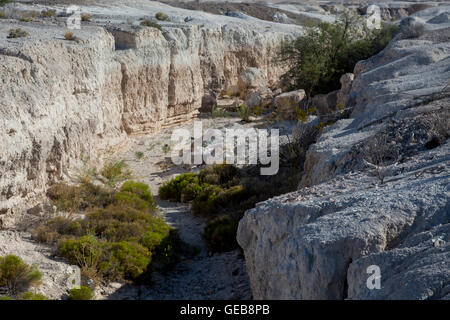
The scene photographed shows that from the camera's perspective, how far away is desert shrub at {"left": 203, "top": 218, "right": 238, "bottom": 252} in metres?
9.12

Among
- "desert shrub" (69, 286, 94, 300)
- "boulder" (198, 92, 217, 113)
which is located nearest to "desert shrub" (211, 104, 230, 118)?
"boulder" (198, 92, 217, 113)

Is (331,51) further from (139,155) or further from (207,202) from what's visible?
(207,202)

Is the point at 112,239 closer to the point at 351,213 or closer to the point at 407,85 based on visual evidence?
the point at 351,213

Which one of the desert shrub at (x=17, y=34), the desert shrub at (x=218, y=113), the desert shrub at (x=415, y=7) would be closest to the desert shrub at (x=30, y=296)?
the desert shrub at (x=17, y=34)

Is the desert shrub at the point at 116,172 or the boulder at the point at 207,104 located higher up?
the boulder at the point at 207,104

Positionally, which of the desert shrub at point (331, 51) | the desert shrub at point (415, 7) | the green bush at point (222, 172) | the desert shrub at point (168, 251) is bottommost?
the desert shrub at point (168, 251)

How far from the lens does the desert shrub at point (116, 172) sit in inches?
488

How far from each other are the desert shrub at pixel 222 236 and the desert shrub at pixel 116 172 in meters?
3.40

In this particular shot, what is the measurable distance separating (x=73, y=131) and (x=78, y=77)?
1.68m

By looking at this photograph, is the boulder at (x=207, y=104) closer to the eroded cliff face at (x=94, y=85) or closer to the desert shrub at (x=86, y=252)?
the eroded cliff face at (x=94, y=85)

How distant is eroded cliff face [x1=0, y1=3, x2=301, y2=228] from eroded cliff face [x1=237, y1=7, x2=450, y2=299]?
5.48m

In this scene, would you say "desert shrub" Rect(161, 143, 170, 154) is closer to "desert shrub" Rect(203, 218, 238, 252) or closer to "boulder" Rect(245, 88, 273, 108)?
"boulder" Rect(245, 88, 273, 108)

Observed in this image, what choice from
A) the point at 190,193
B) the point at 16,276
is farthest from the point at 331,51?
the point at 16,276
